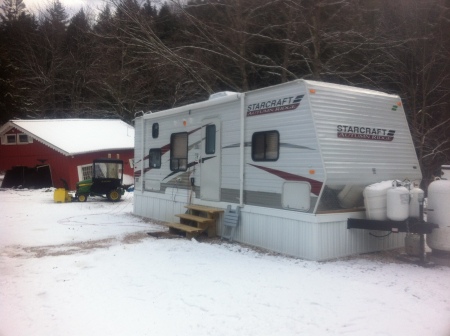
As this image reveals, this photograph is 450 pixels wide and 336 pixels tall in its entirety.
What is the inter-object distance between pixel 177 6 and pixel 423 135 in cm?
1137

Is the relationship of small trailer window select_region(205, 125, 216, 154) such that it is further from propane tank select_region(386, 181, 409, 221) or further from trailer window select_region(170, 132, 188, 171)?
propane tank select_region(386, 181, 409, 221)

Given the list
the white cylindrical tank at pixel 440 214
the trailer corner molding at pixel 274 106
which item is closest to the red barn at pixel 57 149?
the trailer corner molding at pixel 274 106

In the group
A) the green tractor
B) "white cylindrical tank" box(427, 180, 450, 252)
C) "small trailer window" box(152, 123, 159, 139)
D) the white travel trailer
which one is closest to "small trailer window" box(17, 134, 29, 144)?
the green tractor

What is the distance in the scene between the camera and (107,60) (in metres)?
31.2

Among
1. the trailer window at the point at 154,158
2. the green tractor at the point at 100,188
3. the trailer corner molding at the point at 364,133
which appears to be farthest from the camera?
the green tractor at the point at 100,188

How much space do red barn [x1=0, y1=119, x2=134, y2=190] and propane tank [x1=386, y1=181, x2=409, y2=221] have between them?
51.1 feet

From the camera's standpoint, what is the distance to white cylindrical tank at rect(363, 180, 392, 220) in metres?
7.11

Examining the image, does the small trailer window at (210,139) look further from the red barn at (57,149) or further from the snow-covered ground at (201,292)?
the red barn at (57,149)

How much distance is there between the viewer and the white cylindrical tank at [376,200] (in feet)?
23.3

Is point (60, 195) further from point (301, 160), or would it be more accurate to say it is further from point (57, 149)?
point (301, 160)

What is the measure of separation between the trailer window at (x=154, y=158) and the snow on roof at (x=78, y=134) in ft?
38.2

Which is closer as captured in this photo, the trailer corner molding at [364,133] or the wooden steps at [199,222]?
the trailer corner molding at [364,133]

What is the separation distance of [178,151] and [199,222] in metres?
2.35

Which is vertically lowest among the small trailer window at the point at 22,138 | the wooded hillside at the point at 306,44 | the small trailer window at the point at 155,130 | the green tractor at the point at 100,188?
the green tractor at the point at 100,188
